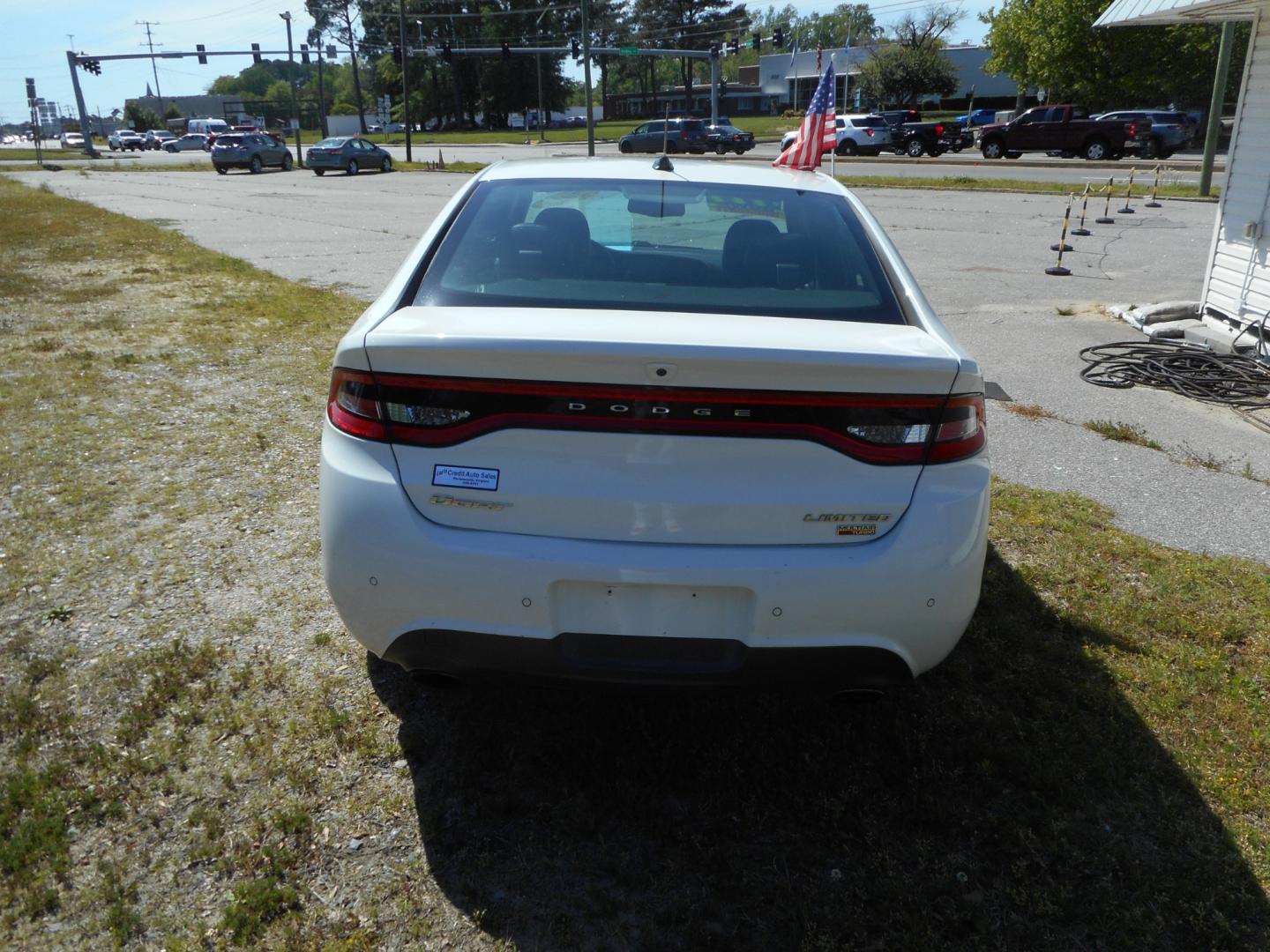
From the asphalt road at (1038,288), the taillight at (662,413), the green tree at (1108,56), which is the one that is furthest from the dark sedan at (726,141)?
the taillight at (662,413)

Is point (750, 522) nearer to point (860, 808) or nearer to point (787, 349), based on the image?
point (787, 349)

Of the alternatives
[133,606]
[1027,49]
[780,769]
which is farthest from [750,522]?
[1027,49]

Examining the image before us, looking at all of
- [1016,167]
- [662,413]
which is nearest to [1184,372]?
[662,413]

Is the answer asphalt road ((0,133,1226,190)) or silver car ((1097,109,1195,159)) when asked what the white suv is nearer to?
asphalt road ((0,133,1226,190))

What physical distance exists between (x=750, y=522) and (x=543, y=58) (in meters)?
98.2

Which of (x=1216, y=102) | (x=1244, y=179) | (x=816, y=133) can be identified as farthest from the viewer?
(x=1216, y=102)

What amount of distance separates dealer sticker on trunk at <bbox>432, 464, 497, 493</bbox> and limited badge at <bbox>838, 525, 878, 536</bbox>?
871 millimetres

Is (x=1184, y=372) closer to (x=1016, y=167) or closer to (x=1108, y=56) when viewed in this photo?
(x=1016, y=167)

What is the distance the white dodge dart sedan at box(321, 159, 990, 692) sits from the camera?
2.43 metres

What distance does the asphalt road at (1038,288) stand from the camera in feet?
17.5

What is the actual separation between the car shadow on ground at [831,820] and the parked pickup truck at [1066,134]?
38738 mm

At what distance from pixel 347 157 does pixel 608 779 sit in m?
39.2

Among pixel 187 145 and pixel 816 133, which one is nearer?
pixel 816 133

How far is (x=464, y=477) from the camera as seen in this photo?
2.47 meters
